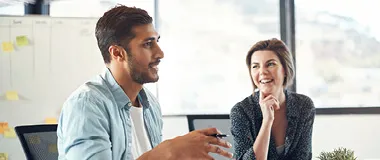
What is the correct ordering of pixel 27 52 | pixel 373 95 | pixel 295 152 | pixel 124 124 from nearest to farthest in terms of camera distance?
1. pixel 124 124
2. pixel 295 152
3. pixel 27 52
4. pixel 373 95

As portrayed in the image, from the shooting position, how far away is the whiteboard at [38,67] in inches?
104

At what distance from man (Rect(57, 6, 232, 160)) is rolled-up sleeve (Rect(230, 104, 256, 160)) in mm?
548

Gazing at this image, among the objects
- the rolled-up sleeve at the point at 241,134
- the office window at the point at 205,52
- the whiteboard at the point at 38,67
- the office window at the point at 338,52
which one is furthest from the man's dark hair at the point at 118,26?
the office window at the point at 338,52

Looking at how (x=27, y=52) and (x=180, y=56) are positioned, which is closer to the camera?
(x=27, y=52)

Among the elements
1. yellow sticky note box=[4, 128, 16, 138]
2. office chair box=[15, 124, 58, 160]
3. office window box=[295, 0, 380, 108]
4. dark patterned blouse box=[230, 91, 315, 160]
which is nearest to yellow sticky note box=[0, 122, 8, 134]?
yellow sticky note box=[4, 128, 16, 138]

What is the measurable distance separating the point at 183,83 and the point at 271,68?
4.36 ft

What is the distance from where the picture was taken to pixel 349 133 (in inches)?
128

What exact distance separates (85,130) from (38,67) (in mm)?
1773

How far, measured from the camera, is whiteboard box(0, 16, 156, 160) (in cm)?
265

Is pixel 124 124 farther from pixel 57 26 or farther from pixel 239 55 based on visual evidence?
pixel 239 55

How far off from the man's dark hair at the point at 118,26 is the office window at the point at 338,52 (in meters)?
2.23

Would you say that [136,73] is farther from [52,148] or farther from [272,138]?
[272,138]

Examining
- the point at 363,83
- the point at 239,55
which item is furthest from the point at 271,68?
the point at 363,83

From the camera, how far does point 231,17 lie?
3320mm
